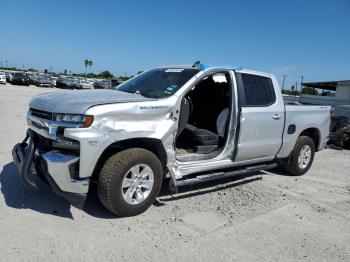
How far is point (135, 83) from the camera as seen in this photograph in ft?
18.3

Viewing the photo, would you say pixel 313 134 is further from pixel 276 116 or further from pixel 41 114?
pixel 41 114

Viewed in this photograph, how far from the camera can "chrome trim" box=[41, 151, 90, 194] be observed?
383cm

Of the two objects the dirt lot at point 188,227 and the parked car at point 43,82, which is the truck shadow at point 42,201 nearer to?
the dirt lot at point 188,227

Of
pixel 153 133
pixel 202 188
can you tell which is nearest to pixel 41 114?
pixel 153 133

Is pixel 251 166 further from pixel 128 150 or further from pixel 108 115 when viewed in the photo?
pixel 108 115

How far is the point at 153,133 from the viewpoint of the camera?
4.35 meters

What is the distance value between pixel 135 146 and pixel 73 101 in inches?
36.4

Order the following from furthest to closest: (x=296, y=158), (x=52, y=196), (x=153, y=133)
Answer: (x=296, y=158) < (x=52, y=196) < (x=153, y=133)

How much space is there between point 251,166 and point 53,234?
352 cm

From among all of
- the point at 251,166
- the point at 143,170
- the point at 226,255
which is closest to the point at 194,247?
the point at 226,255

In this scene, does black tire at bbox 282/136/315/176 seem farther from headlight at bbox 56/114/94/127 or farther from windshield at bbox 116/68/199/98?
headlight at bbox 56/114/94/127

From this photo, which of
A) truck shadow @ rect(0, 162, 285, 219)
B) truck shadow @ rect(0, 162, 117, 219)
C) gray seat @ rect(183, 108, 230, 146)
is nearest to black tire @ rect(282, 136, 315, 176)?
truck shadow @ rect(0, 162, 285, 219)

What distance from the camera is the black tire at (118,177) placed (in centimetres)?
407

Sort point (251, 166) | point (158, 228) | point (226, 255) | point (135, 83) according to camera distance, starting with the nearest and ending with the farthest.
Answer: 1. point (226, 255)
2. point (158, 228)
3. point (135, 83)
4. point (251, 166)
